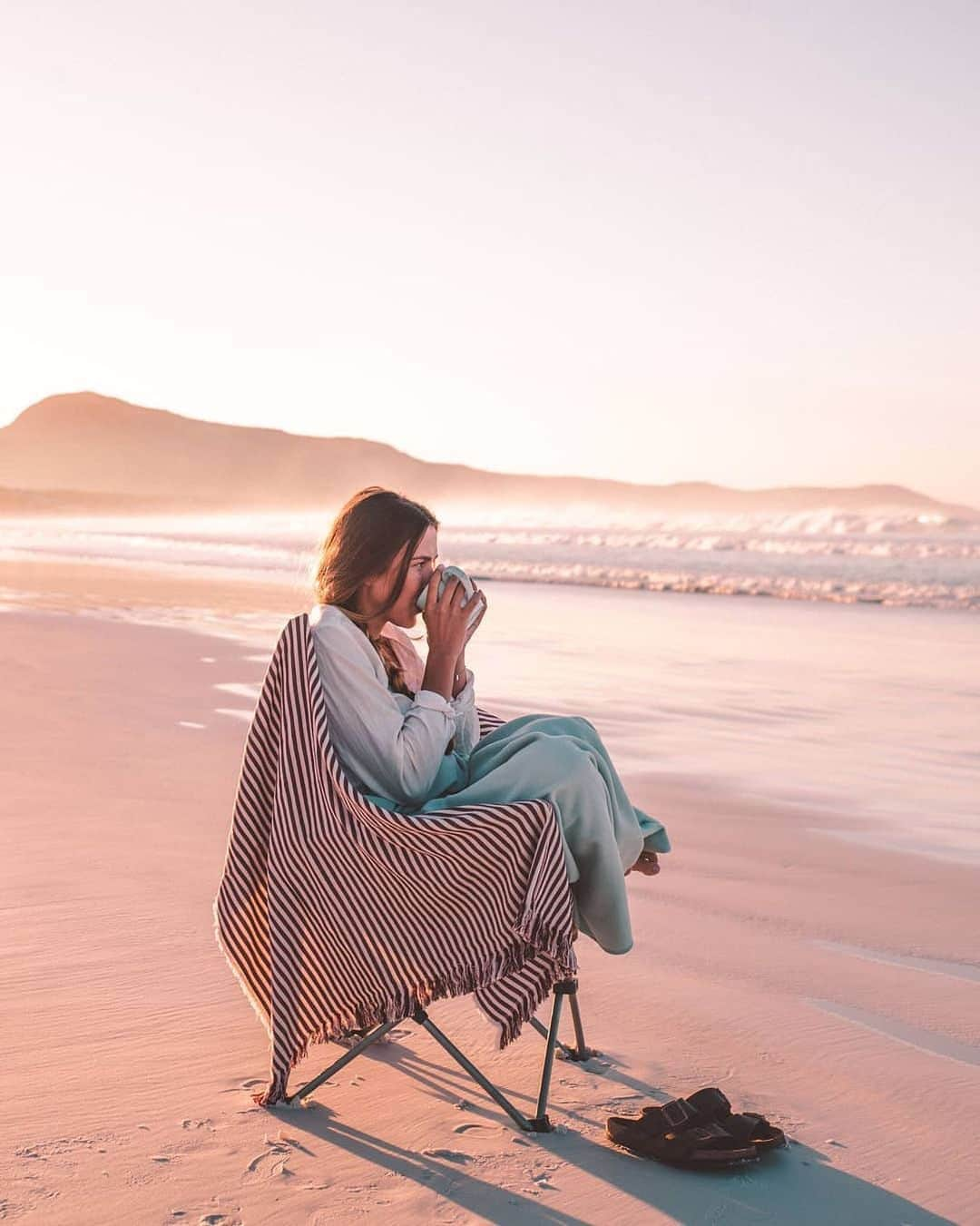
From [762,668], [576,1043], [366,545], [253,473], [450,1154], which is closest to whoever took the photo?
[450,1154]

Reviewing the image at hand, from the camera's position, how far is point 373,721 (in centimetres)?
299

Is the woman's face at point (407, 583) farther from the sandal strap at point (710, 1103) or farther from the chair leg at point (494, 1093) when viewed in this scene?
the sandal strap at point (710, 1103)

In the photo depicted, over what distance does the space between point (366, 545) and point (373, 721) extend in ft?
1.35

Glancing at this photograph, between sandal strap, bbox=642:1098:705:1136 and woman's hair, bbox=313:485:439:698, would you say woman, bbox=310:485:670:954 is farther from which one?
sandal strap, bbox=642:1098:705:1136

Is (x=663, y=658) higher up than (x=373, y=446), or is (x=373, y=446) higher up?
(x=373, y=446)

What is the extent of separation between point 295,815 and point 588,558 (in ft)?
96.7

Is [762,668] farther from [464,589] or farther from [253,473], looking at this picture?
[253,473]

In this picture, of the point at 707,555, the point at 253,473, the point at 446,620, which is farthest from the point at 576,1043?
the point at 253,473

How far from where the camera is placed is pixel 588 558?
32.3m

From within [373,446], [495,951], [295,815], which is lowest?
[495,951]

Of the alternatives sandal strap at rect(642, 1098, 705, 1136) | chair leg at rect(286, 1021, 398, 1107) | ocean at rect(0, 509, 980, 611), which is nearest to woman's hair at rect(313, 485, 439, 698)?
chair leg at rect(286, 1021, 398, 1107)

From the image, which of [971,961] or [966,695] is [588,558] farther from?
[971,961]

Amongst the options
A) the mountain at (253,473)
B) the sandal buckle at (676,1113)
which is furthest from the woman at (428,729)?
the mountain at (253,473)

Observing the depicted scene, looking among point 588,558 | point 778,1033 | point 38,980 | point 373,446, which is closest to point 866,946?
point 778,1033
